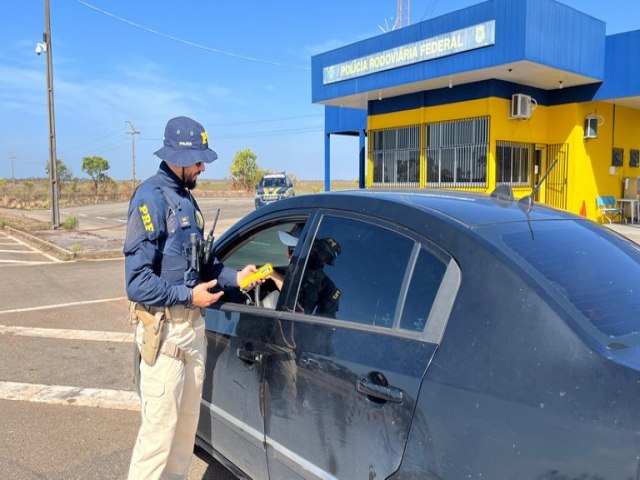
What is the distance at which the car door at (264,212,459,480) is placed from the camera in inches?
71.0

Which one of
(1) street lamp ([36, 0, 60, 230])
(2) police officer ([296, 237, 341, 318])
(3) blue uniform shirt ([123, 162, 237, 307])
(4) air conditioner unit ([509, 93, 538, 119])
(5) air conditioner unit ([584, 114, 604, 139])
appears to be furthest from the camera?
(1) street lamp ([36, 0, 60, 230])

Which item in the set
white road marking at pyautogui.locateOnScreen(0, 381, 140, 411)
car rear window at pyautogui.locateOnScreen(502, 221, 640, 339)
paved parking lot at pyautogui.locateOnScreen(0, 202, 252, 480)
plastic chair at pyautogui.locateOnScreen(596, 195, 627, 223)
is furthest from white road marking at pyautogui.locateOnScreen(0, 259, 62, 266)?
plastic chair at pyautogui.locateOnScreen(596, 195, 627, 223)

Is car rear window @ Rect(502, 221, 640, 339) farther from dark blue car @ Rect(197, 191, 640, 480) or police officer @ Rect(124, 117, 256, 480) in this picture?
police officer @ Rect(124, 117, 256, 480)

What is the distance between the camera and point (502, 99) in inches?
579

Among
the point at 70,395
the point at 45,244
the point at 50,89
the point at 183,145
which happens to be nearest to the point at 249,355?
the point at 183,145

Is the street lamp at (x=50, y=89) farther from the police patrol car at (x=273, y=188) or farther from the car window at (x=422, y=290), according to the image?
the car window at (x=422, y=290)

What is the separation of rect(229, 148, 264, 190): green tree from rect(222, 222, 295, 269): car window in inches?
2427

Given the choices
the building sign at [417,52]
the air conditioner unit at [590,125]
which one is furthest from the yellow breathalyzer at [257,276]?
the air conditioner unit at [590,125]

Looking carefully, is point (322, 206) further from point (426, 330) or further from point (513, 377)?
point (513, 377)

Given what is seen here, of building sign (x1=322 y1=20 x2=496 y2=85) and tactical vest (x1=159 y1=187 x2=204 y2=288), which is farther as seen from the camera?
building sign (x1=322 y1=20 x2=496 y2=85)

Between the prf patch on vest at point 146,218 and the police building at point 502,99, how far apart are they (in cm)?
1197

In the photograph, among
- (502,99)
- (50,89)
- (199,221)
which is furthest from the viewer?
(50,89)

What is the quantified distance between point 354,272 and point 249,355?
680 millimetres

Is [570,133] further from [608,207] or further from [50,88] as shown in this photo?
[50,88]
